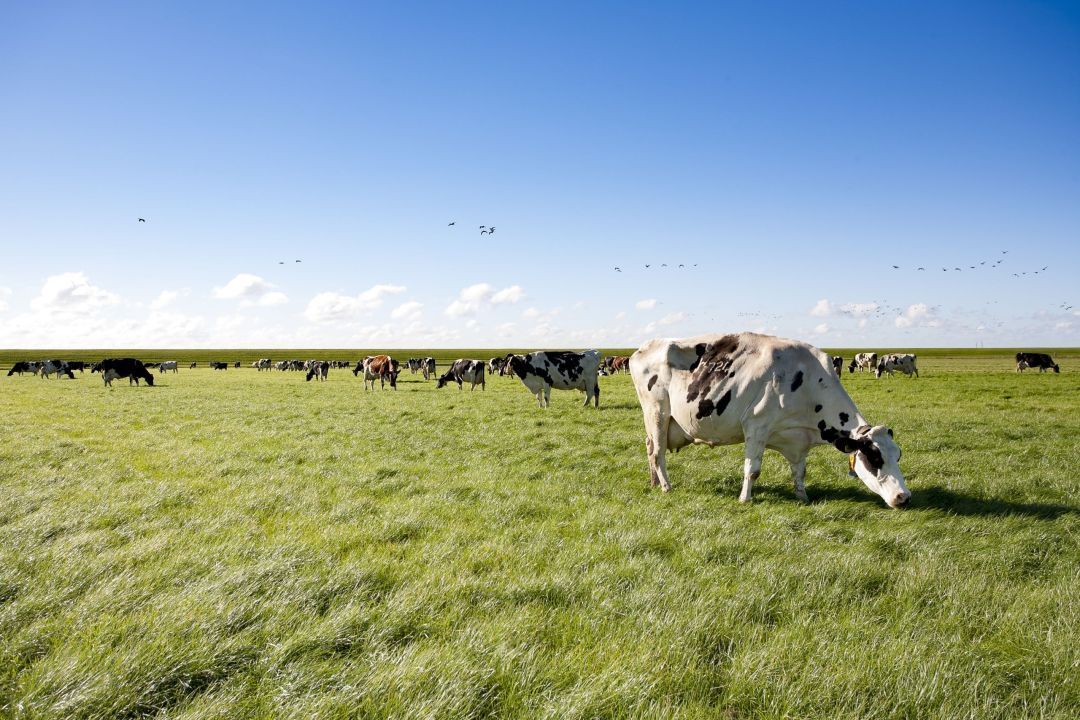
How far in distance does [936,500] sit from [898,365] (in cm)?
4244

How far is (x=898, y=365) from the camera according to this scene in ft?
139

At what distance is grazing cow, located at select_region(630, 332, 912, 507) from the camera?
6637mm

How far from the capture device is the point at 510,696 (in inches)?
107

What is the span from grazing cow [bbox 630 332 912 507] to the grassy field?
27.1 inches

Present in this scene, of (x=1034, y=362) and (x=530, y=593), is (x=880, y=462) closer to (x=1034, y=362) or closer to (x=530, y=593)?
(x=530, y=593)

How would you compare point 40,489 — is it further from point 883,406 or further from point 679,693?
point 883,406

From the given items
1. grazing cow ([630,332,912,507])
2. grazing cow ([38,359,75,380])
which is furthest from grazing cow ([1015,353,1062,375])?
grazing cow ([38,359,75,380])

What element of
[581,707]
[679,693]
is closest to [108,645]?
[581,707]

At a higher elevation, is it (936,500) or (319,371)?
(319,371)

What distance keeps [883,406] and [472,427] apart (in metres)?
15.0

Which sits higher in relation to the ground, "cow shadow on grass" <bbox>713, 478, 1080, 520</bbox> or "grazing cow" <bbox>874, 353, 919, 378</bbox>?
"grazing cow" <bbox>874, 353, 919, 378</bbox>

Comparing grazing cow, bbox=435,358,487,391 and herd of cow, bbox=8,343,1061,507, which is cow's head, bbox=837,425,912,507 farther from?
grazing cow, bbox=435,358,487,391

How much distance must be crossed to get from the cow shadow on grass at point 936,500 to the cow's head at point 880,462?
2.32 feet

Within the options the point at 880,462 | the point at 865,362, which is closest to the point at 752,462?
the point at 880,462
